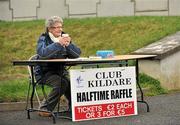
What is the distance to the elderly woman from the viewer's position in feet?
26.7

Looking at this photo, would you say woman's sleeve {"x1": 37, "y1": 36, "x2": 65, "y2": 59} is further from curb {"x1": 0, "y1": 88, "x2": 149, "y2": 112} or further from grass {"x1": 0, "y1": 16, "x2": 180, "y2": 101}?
grass {"x1": 0, "y1": 16, "x2": 180, "y2": 101}

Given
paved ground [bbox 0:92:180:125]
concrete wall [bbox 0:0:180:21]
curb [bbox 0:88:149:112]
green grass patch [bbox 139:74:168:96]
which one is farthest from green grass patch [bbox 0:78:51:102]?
concrete wall [bbox 0:0:180:21]

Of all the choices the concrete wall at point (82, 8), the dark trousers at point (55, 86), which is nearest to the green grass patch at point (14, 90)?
the dark trousers at point (55, 86)

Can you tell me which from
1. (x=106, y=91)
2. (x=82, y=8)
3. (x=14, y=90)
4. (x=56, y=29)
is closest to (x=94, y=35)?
(x=82, y=8)

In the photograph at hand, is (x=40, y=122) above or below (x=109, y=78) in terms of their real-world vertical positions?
below

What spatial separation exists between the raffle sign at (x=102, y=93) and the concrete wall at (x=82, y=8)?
876 centimetres

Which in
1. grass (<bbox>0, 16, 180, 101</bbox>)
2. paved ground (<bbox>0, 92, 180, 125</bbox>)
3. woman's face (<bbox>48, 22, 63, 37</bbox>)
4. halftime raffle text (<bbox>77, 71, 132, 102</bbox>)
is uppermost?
woman's face (<bbox>48, 22, 63, 37</bbox>)

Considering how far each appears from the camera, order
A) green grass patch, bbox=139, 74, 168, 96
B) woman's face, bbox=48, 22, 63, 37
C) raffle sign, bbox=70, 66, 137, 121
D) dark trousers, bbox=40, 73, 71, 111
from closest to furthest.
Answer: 1. raffle sign, bbox=70, 66, 137, 121
2. dark trousers, bbox=40, 73, 71, 111
3. woman's face, bbox=48, 22, 63, 37
4. green grass patch, bbox=139, 74, 168, 96

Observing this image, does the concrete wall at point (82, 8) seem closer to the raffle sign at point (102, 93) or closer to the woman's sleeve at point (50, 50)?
the raffle sign at point (102, 93)

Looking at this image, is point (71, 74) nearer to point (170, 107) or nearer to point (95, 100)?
point (95, 100)

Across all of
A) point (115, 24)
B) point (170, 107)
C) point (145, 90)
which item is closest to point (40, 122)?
point (170, 107)

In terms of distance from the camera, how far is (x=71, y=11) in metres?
18.5

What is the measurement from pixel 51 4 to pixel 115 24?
3.98 m

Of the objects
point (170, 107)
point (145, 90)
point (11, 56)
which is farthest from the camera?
point (11, 56)
